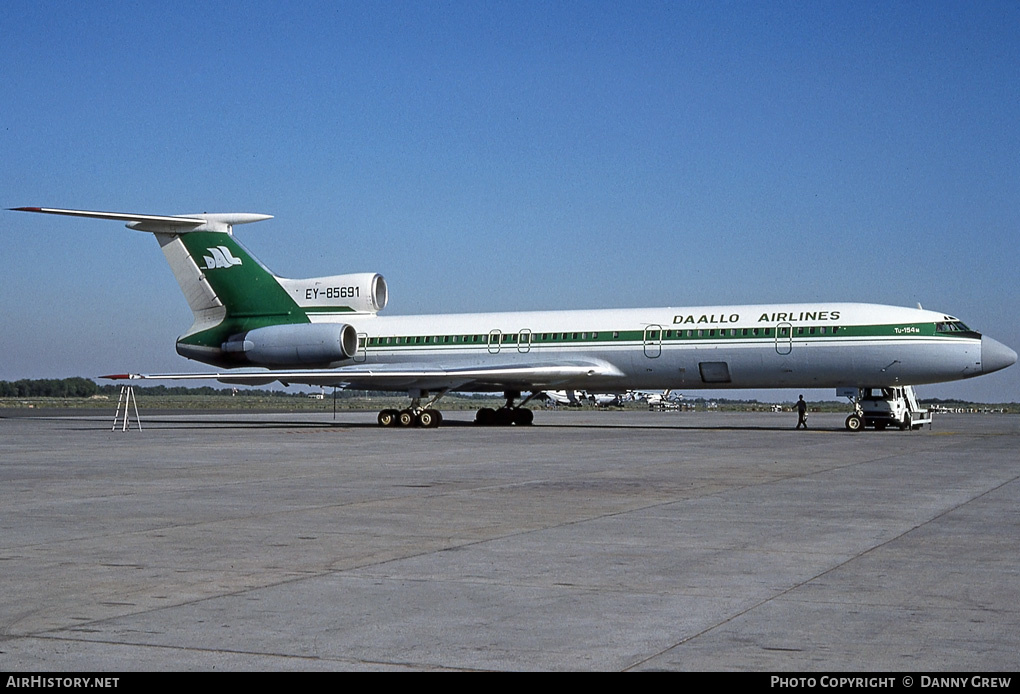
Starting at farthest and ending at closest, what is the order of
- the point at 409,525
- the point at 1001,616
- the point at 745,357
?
the point at 745,357 → the point at 409,525 → the point at 1001,616

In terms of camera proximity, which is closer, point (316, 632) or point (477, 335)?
point (316, 632)

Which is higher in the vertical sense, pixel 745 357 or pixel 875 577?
pixel 745 357

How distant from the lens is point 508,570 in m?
7.64

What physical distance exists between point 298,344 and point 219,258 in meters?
4.40

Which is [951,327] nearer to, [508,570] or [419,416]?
[419,416]

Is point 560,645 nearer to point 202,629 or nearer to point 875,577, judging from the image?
point 202,629

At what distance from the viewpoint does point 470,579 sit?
728cm

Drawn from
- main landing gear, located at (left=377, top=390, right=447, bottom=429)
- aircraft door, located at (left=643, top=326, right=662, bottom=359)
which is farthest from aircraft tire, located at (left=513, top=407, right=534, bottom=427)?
aircraft door, located at (left=643, top=326, right=662, bottom=359)

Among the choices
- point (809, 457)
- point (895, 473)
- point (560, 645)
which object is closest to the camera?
point (560, 645)

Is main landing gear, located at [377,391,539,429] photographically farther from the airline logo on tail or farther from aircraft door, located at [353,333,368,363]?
the airline logo on tail

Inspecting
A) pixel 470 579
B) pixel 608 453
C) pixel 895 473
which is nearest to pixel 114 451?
pixel 608 453

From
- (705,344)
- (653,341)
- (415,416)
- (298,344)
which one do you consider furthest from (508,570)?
(298,344)

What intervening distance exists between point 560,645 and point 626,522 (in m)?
4.96

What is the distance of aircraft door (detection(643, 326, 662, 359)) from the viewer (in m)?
33.0
